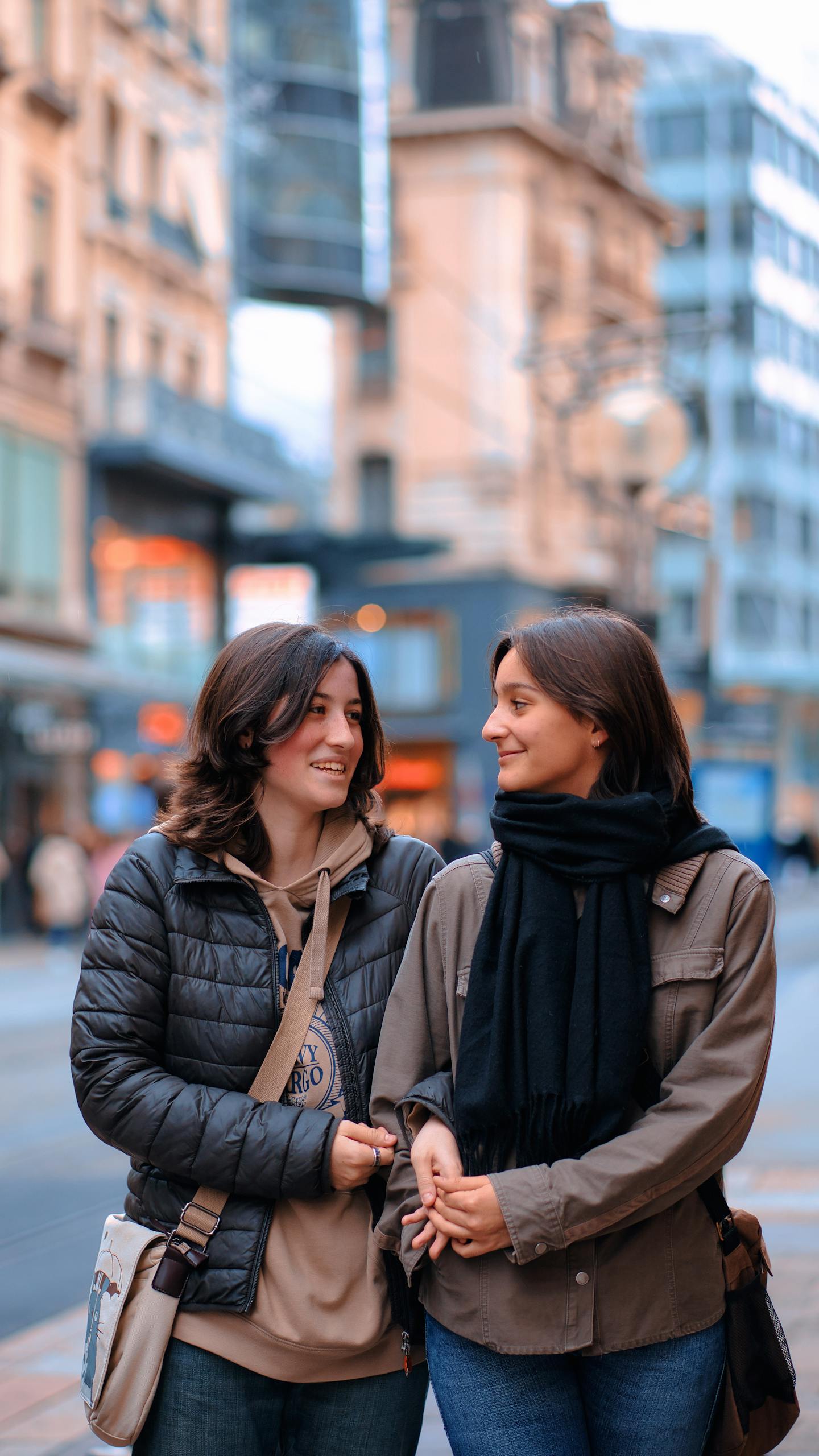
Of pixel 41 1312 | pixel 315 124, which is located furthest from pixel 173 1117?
pixel 315 124

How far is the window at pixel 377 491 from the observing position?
38656mm

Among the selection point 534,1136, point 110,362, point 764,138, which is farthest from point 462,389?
point 534,1136

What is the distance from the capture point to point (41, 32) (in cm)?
2523

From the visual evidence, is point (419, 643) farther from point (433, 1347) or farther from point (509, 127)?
point (433, 1347)

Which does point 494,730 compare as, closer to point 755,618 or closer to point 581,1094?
point 581,1094

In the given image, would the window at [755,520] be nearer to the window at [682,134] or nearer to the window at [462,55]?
the window at [682,134]

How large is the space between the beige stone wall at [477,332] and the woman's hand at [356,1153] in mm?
34160

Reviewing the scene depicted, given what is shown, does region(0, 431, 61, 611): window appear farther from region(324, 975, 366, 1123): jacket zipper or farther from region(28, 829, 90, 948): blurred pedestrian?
region(324, 975, 366, 1123): jacket zipper

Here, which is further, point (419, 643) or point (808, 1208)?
point (419, 643)

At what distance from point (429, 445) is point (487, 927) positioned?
35.8m

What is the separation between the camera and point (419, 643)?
36.9 m

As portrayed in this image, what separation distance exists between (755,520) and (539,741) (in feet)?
197

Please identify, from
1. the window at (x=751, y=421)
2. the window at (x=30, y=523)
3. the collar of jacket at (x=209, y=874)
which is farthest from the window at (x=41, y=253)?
the window at (x=751, y=421)

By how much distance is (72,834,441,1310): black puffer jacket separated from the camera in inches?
104
